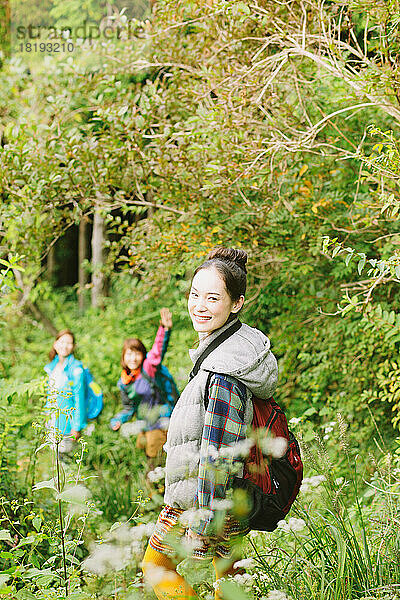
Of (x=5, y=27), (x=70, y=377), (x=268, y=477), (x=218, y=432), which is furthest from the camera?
(x=5, y=27)

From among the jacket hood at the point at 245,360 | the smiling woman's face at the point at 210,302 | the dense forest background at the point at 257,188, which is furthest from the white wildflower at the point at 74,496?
the dense forest background at the point at 257,188

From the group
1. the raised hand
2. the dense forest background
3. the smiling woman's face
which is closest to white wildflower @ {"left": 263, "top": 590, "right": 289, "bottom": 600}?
the smiling woman's face

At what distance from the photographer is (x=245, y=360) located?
2619 millimetres

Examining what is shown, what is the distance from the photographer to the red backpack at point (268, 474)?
8.27 feet

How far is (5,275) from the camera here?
4008 mm

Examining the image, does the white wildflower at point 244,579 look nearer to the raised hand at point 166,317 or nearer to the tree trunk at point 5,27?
the raised hand at point 166,317

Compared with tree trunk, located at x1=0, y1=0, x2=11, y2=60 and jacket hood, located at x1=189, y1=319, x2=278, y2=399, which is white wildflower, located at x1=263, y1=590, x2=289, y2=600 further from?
tree trunk, located at x1=0, y1=0, x2=11, y2=60

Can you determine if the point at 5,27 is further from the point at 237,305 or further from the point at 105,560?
the point at 105,560

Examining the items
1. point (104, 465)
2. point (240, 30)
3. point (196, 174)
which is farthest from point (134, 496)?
point (240, 30)

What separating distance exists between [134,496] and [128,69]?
369 cm

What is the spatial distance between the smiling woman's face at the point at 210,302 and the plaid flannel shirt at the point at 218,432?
0.96 ft

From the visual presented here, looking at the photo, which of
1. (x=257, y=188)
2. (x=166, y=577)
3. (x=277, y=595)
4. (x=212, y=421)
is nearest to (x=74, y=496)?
(x=166, y=577)

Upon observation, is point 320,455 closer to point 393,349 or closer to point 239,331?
point 239,331

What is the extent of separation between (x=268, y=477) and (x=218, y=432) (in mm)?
308
